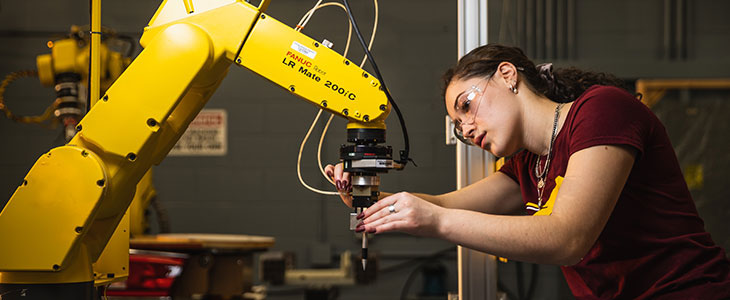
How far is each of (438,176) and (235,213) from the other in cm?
133

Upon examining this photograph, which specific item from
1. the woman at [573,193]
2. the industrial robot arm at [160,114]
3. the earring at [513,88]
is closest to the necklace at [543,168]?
the woman at [573,193]

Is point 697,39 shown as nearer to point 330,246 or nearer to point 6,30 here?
point 330,246

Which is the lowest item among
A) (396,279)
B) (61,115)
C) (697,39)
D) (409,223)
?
(396,279)

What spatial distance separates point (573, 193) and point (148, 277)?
5.69 ft

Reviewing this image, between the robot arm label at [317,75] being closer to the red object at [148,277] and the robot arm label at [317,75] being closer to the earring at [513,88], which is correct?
the earring at [513,88]

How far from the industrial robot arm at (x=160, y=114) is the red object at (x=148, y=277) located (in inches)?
38.2

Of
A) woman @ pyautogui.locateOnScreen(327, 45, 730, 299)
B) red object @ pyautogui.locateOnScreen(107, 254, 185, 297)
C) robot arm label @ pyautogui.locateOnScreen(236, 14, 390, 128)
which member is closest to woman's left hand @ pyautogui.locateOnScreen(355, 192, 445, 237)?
woman @ pyautogui.locateOnScreen(327, 45, 730, 299)

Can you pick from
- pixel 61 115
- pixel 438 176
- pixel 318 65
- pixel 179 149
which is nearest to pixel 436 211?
pixel 318 65

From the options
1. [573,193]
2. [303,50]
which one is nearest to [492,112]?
[573,193]

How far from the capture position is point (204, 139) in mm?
3973

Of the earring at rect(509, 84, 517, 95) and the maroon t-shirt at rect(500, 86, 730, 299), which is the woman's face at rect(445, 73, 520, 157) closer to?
the earring at rect(509, 84, 517, 95)

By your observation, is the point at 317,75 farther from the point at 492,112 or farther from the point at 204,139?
the point at 204,139

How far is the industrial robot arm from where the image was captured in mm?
1311

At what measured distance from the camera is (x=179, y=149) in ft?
13.0
